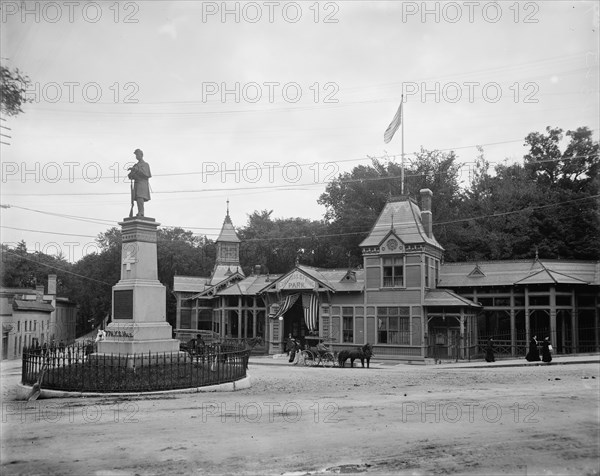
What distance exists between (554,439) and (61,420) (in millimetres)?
10222

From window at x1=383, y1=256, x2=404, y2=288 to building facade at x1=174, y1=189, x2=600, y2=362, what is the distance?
0.21 feet

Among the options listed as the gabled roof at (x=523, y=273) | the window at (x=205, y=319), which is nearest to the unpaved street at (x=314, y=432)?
the gabled roof at (x=523, y=273)

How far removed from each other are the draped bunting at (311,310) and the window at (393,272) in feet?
16.5

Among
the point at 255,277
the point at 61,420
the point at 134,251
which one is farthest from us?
the point at 255,277

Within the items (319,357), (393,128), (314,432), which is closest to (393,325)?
(319,357)

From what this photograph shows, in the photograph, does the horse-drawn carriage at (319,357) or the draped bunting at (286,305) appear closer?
the horse-drawn carriage at (319,357)

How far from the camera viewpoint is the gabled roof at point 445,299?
112 feet

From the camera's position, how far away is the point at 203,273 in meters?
68.6

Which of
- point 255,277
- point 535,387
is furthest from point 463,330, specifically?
point 255,277

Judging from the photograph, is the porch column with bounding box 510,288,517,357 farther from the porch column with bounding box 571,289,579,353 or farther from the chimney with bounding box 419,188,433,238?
the chimney with bounding box 419,188,433,238

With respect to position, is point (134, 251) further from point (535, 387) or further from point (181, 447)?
point (535, 387)

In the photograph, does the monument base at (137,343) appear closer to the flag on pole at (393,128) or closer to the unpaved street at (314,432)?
the unpaved street at (314,432)

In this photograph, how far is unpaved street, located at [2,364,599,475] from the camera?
9.10 metres

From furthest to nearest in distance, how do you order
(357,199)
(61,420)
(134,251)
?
(357,199) < (134,251) < (61,420)
